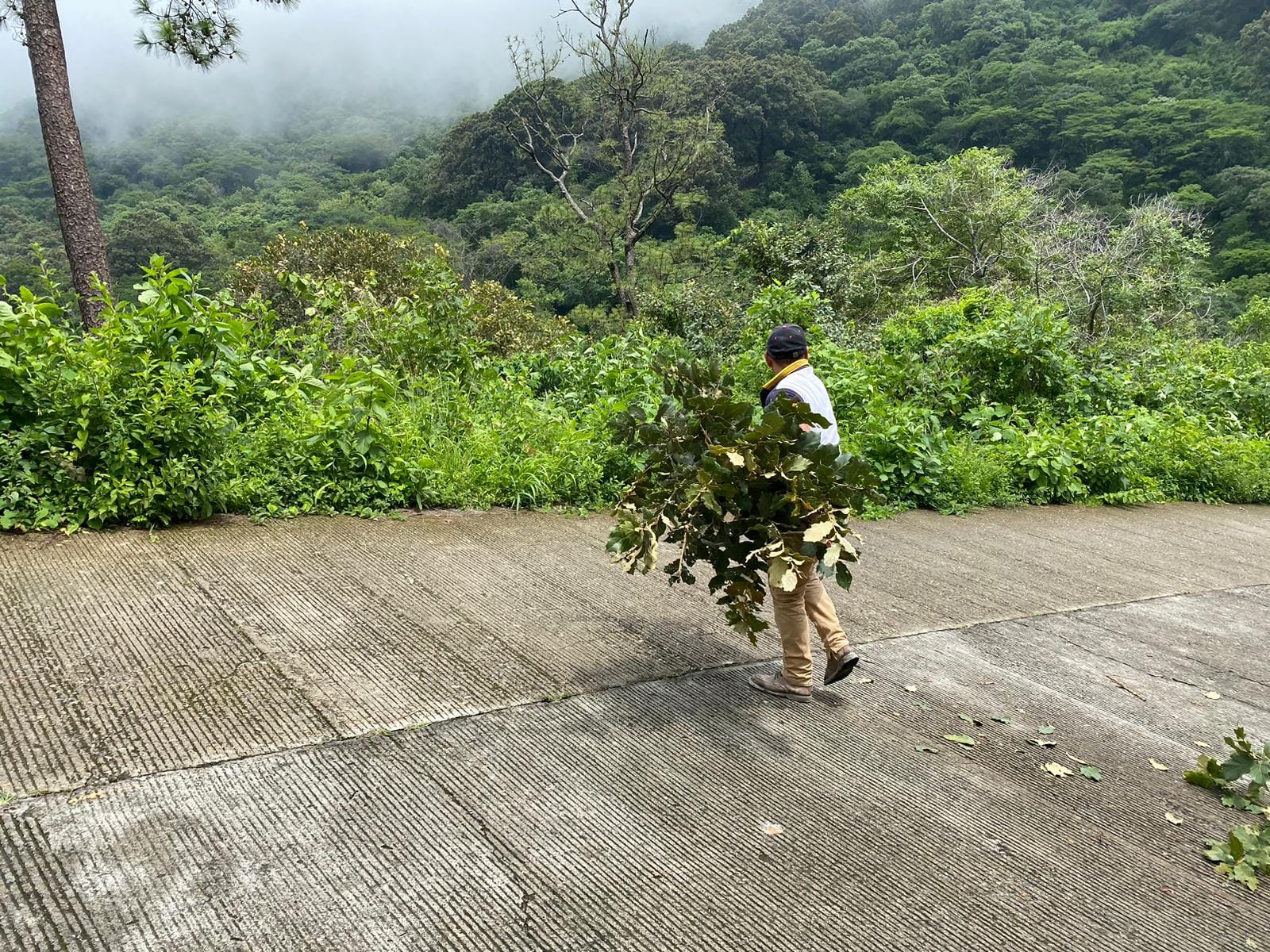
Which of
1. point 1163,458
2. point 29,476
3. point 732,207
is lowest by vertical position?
point 1163,458

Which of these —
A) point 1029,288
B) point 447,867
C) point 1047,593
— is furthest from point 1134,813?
point 1029,288

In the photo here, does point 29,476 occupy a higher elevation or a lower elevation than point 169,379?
lower

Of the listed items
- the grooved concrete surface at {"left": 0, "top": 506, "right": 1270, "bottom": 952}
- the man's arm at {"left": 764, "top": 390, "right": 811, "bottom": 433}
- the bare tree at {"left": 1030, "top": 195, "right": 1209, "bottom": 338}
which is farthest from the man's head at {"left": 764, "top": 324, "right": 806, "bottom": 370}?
the bare tree at {"left": 1030, "top": 195, "right": 1209, "bottom": 338}

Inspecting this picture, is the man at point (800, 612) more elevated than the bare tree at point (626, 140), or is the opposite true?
the bare tree at point (626, 140)

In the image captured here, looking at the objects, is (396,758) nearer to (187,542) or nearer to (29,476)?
(187,542)

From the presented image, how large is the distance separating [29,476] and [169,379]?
788 millimetres

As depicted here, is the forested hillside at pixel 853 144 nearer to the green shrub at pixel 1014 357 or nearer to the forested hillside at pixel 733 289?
the forested hillside at pixel 733 289

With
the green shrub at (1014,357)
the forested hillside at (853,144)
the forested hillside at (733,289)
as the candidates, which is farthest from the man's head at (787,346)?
the forested hillside at (853,144)

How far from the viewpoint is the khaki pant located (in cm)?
361

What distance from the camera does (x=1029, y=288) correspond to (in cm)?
1958

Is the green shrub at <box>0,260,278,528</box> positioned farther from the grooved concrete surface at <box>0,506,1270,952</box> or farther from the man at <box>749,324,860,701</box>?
the man at <box>749,324,860,701</box>

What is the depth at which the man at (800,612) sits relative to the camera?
3629mm

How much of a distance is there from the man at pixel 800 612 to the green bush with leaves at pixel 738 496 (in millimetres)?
202

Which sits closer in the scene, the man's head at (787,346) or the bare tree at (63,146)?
the man's head at (787,346)
